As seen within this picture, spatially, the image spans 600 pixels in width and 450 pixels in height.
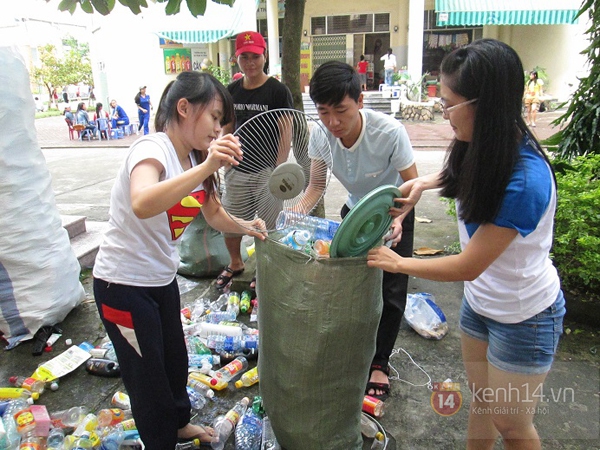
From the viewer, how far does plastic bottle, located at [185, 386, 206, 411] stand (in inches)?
85.0

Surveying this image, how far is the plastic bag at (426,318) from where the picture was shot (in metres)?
2.70

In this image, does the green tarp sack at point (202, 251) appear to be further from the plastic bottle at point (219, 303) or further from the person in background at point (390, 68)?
the person in background at point (390, 68)

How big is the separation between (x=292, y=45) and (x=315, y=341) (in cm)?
231

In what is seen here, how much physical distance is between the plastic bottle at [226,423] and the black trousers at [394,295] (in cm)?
71

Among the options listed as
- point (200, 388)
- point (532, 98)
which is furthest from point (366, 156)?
point (532, 98)

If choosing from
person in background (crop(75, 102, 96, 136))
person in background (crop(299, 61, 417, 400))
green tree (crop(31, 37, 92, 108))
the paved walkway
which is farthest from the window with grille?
green tree (crop(31, 37, 92, 108))

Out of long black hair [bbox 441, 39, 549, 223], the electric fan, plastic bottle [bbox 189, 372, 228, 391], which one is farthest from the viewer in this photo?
plastic bottle [bbox 189, 372, 228, 391]

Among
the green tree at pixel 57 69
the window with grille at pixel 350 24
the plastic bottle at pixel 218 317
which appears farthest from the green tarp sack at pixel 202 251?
the green tree at pixel 57 69

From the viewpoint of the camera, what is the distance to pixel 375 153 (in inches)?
78.0

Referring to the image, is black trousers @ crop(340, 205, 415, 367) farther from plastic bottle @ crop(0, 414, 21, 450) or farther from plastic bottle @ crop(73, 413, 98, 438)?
plastic bottle @ crop(0, 414, 21, 450)

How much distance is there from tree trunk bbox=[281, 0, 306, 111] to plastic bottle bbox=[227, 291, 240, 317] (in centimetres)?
138

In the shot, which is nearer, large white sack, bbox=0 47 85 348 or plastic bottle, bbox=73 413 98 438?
plastic bottle, bbox=73 413 98 438

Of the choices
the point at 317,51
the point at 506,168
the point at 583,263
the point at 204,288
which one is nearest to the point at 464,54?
the point at 506,168

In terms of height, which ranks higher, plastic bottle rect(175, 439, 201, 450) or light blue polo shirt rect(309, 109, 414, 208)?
light blue polo shirt rect(309, 109, 414, 208)
